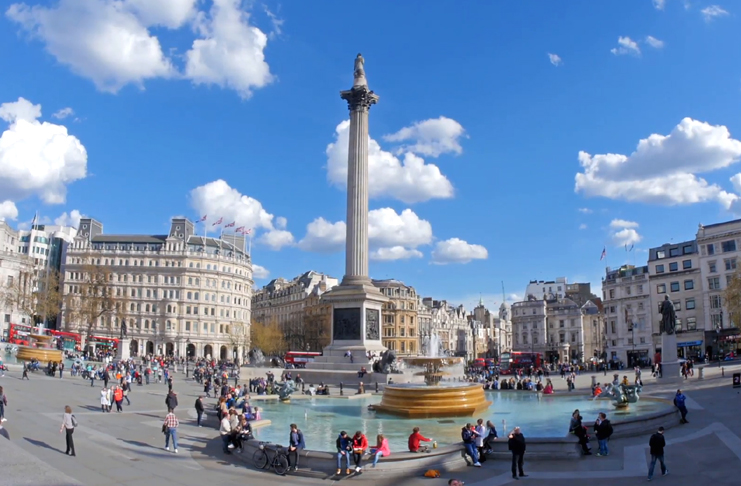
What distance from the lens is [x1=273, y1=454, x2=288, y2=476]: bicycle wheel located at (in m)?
15.0

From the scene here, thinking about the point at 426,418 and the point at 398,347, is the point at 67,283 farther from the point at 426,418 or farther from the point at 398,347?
the point at 426,418

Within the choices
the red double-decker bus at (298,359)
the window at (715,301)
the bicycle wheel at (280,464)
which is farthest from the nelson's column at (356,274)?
the window at (715,301)

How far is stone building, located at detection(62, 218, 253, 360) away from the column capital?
66.2m

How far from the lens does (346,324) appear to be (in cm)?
4684

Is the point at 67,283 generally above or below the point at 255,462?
above

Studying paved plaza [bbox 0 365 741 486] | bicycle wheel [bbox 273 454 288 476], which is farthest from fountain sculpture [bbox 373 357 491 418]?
bicycle wheel [bbox 273 454 288 476]

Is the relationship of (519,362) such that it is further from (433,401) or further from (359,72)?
(433,401)

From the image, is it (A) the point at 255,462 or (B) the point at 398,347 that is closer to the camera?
(A) the point at 255,462

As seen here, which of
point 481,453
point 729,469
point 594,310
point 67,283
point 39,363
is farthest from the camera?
point 594,310

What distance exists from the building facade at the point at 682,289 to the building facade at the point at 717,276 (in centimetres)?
119

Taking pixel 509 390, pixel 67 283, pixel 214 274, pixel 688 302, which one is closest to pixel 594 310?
pixel 688 302

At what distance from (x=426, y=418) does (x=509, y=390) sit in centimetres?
1588

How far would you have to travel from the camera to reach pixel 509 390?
38500mm

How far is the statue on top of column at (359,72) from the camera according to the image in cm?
5350
